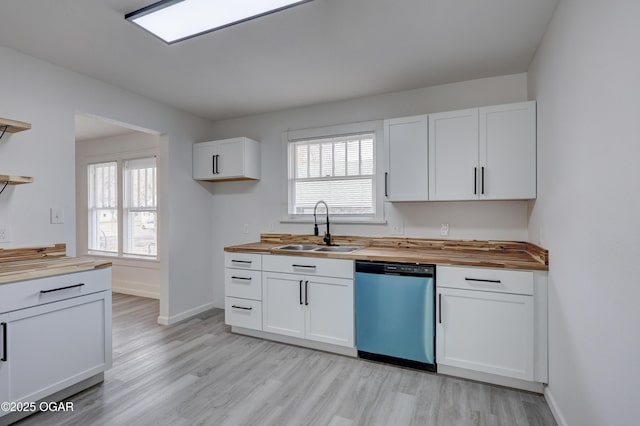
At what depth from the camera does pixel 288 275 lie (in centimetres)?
304

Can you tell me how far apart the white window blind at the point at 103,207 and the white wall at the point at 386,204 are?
89.0 inches

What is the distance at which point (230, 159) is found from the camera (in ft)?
12.4

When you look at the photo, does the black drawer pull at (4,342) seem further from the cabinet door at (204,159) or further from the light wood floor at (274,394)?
the cabinet door at (204,159)

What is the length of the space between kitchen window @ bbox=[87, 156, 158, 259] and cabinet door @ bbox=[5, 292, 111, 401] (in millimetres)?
2805

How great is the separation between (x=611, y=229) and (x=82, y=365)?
121 inches

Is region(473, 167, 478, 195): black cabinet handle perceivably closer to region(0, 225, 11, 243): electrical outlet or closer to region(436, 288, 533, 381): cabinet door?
region(436, 288, 533, 381): cabinet door

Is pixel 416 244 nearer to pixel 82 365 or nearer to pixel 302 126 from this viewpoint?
pixel 302 126

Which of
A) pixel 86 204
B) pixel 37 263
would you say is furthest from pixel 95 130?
pixel 37 263

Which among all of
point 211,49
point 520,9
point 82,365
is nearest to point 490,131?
point 520,9

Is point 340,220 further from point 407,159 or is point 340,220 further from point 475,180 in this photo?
point 475,180

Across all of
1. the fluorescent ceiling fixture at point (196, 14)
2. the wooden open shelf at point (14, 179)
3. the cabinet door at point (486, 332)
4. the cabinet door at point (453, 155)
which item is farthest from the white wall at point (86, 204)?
the cabinet door at point (486, 332)

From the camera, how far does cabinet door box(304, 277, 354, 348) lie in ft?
9.14

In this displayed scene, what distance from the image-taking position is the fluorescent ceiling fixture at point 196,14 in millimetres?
1775

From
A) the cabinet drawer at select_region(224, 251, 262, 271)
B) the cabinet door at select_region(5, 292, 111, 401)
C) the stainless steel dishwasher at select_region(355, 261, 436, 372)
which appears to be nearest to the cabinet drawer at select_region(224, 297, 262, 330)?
the cabinet drawer at select_region(224, 251, 262, 271)
